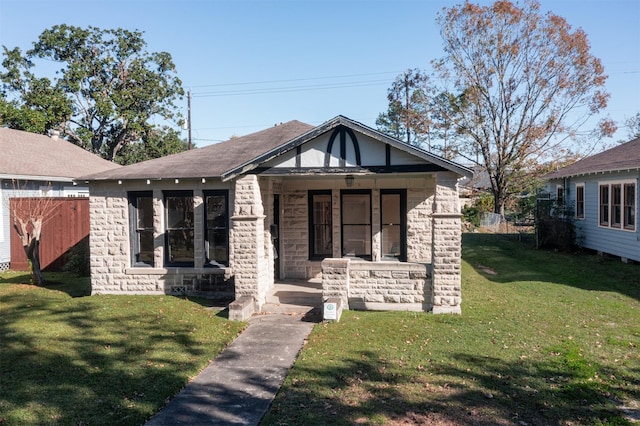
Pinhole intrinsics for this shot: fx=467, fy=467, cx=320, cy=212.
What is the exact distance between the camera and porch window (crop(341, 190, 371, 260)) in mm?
13477

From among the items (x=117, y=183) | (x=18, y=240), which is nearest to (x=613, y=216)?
(x=117, y=183)

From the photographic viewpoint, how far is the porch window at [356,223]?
13.5 m

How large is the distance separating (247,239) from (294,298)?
193 centimetres

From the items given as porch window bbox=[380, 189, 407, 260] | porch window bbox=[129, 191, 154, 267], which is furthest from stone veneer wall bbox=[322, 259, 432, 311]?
porch window bbox=[129, 191, 154, 267]

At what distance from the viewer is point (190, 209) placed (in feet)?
39.8

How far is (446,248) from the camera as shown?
9.84 m

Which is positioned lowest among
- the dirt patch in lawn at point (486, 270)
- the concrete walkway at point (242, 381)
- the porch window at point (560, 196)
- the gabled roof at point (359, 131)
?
the concrete walkway at point (242, 381)

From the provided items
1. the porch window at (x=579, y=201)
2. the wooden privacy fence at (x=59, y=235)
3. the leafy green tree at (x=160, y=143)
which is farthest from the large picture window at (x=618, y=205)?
the leafy green tree at (x=160, y=143)

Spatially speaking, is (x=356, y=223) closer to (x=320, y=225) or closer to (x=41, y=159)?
(x=320, y=225)

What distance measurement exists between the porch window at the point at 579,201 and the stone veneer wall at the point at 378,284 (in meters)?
13.2

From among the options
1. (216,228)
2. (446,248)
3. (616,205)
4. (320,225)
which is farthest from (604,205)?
(216,228)

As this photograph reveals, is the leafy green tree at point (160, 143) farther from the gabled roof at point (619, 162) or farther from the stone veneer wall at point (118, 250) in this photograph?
the gabled roof at point (619, 162)

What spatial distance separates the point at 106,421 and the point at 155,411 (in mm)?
548

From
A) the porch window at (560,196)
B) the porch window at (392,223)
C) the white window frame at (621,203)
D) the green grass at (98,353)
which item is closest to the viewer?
the green grass at (98,353)
